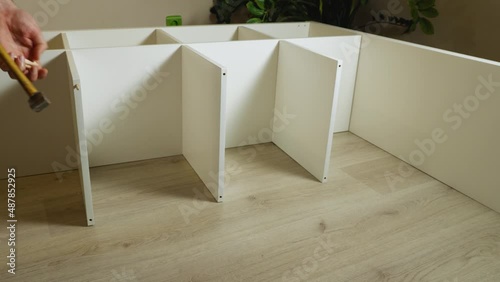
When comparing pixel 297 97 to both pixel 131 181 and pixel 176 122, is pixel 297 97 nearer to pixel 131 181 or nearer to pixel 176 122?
pixel 176 122

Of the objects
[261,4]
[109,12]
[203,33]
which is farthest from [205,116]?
[109,12]

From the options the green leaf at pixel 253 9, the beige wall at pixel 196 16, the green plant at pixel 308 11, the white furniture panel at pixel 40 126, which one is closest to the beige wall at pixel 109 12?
the beige wall at pixel 196 16

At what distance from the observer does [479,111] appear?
137cm

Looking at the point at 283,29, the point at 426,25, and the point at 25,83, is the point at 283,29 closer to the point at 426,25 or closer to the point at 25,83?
the point at 426,25

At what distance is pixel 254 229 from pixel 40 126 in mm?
752

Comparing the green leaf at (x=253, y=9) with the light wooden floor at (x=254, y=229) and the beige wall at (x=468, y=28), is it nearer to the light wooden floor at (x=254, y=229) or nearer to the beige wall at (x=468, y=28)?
the beige wall at (x=468, y=28)

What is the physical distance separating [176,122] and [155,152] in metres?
0.13

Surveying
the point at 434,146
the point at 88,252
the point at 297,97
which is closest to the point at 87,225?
the point at 88,252

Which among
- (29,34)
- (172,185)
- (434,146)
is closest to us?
(29,34)

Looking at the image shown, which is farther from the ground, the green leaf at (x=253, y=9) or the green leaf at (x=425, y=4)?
the green leaf at (x=425, y=4)

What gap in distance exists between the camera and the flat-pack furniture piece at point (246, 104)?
1.35 meters

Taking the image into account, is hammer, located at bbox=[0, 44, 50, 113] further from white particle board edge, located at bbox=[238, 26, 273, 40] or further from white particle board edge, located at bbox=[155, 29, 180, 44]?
white particle board edge, located at bbox=[238, 26, 273, 40]

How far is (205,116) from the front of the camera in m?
1.36

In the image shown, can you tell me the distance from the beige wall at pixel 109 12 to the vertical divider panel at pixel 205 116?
3.78ft
